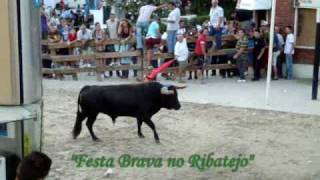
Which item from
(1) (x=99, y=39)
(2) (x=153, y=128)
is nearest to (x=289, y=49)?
(1) (x=99, y=39)

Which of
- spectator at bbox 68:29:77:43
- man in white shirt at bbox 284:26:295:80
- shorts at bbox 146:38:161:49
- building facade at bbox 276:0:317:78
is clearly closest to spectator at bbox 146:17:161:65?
shorts at bbox 146:38:161:49

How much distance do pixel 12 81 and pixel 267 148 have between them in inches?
274

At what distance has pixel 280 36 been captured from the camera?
18.2 m

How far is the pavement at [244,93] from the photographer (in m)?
14.2

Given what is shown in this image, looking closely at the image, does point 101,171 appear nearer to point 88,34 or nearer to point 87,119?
point 87,119

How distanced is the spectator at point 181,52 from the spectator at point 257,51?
6.70ft

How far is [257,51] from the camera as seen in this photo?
59.2ft

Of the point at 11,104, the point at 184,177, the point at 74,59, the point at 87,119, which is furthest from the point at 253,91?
the point at 11,104

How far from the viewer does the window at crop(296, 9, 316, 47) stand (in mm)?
18500

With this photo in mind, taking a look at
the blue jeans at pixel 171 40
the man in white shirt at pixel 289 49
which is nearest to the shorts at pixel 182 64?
the blue jeans at pixel 171 40

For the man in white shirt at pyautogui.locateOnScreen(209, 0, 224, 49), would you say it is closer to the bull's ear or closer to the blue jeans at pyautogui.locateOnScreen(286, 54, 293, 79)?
the blue jeans at pyautogui.locateOnScreen(286, 54, 293, 79)

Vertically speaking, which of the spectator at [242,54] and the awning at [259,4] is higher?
the awning at [259,4]

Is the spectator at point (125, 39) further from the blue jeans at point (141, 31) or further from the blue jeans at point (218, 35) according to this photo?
the blue jeans at point (218, 35)

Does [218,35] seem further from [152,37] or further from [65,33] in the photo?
[65,33]
